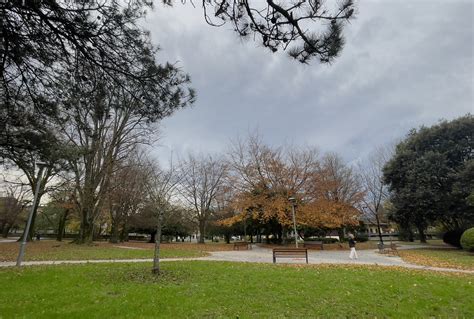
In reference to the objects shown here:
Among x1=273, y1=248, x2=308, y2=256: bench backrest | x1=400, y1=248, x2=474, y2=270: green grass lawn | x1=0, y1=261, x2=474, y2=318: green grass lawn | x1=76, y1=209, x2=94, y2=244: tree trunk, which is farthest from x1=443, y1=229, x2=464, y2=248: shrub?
x1=76, y1=209, x2=94, y2=244: tree trunk

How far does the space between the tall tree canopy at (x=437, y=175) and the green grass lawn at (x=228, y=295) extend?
16611 millimetres

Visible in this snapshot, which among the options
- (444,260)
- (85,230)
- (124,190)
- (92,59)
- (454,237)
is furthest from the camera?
(124,190)

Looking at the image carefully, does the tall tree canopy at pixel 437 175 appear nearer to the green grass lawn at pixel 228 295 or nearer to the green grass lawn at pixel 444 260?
the green grass lawn at pixel 444 260

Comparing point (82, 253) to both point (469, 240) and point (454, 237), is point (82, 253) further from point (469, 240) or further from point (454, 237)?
point (454, 237)

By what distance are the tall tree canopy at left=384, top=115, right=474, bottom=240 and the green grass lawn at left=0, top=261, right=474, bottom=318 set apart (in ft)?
54.5

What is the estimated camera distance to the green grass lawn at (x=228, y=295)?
5.36 metres

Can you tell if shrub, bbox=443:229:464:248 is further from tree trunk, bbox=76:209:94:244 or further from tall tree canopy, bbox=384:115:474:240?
tree trunk, bbox=76:209:94:244

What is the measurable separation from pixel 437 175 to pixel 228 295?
23.5m

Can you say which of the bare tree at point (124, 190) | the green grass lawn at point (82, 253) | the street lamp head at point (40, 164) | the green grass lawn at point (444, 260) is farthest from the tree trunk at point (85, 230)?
the green grass lawn at point (444, 260)

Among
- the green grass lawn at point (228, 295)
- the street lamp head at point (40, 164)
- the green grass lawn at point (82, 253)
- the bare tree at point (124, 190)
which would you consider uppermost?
the bare tree at point (124, 190)

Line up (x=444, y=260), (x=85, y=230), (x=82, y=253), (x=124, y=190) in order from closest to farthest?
(x=444, y=260) < (x=82, y=253) < (x=85, y=230) < (x=124, y=190)

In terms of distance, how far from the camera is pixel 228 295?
6.45m

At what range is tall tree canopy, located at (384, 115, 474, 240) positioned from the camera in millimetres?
21391

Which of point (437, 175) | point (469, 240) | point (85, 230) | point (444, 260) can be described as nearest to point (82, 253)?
point (85, 230)
